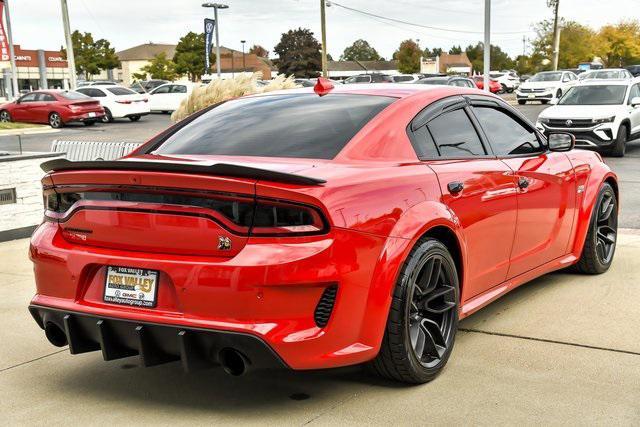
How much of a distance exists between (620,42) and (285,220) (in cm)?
10485

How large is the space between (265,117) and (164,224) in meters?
1.25

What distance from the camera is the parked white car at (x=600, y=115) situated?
17.6m

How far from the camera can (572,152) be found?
6.20 meters

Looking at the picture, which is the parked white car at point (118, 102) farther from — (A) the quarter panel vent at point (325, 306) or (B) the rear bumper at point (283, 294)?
(A) the quarter panel vent at point (325, 306)

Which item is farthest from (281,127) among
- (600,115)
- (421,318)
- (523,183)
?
(600,115)

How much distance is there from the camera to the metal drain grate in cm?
870

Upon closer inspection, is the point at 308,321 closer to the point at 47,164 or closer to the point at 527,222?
the point at 47,164

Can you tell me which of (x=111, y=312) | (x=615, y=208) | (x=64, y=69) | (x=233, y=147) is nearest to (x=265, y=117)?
(x=233, y=147)

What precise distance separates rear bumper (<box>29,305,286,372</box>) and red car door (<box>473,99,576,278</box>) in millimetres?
2206

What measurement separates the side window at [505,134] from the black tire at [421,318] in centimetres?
122

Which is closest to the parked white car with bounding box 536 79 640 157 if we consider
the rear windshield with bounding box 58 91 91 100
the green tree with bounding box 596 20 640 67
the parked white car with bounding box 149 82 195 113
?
the rear windshield with bounding box 58 91 91 100

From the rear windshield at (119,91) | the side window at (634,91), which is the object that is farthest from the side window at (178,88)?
the side window at (634,91)

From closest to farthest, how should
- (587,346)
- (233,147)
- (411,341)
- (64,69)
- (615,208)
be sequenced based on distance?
1. (411,341)
2. (233,147)
3. (587,346)
4. (615,208)
5. (64,69)

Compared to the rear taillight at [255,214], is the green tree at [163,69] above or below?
below
